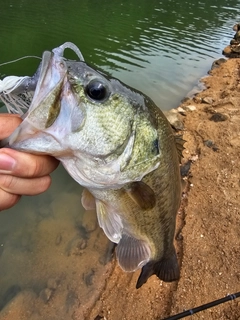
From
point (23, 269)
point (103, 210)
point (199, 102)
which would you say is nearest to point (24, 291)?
point (23, 269)

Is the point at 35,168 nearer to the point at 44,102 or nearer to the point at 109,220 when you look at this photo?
the point at 44,102

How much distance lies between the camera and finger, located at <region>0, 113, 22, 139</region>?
1564 millimetres

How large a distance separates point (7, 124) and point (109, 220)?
2.84 feet

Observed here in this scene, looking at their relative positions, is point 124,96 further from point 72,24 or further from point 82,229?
point 72,24

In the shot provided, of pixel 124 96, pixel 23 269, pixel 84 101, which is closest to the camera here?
pixel 84 101

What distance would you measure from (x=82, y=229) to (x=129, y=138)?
3.62 m

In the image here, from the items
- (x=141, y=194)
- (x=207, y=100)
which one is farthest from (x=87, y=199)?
(x=207, y=100)

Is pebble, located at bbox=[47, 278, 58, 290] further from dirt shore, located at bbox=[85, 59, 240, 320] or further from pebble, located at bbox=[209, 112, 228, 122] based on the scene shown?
pebble, located at bbox=[209, 112, 228, 122]

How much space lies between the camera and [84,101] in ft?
5.02

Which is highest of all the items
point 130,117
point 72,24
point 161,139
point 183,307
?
point 130,117

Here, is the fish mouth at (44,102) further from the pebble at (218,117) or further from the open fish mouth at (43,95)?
the pebble at (218,117)

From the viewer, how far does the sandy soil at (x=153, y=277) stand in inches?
144

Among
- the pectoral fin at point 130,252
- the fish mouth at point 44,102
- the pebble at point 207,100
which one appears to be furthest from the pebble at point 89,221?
the pebble at point 207,100

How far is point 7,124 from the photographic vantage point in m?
1.57
